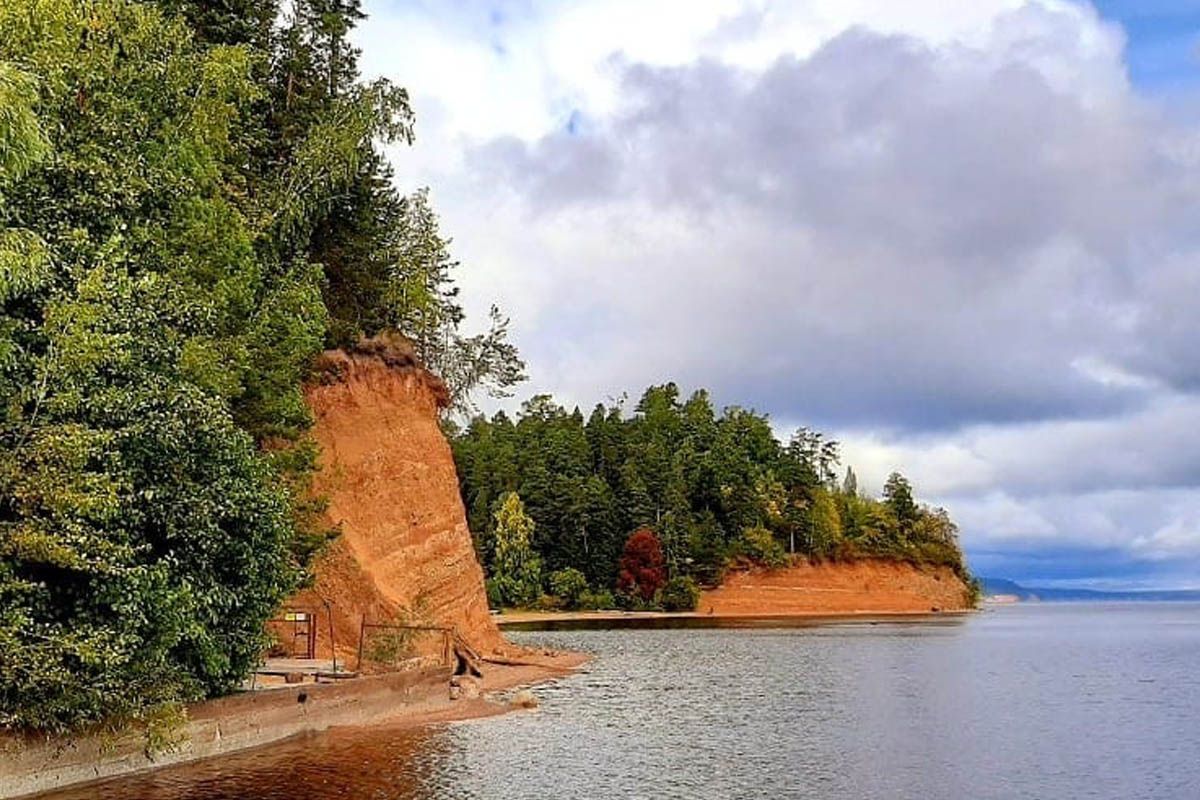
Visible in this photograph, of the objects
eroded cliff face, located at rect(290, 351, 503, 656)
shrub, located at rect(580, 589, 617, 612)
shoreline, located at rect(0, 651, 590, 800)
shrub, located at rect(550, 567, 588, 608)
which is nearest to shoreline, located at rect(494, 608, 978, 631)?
shrub, located at rect(580, 589, 617, 612)

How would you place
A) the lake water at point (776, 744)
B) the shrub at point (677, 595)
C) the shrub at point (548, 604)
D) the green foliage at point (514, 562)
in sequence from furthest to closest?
the shrub at point (548, 604) → the shrub at point (677, 595) → the green foliage at point (514, 562) → the lake water at point (776, 744)

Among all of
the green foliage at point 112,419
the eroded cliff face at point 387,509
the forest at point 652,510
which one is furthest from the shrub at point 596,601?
the green foliage at point 112,419

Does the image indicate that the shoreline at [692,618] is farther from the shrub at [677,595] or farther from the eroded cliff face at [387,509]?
the eroded cliff face at [387,509]

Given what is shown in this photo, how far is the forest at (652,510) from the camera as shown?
372 ft

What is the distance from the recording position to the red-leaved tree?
4451 inches

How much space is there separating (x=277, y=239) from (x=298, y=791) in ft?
64.4

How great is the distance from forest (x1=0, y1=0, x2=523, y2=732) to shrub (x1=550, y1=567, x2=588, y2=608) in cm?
8076

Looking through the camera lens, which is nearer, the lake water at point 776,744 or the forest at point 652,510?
the lake water at point 776,744

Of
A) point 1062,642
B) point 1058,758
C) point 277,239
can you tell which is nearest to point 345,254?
point 277,239

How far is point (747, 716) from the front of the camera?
3400 cm

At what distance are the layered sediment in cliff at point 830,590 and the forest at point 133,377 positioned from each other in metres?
87.7

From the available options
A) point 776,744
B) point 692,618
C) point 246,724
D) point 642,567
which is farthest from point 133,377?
point 642,567

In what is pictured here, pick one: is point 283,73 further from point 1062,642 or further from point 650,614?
point 650,614

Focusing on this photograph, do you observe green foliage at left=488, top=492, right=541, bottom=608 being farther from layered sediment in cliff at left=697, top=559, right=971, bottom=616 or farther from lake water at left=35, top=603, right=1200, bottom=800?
lake water at left=35, top=603, right=1200, bottom=800
